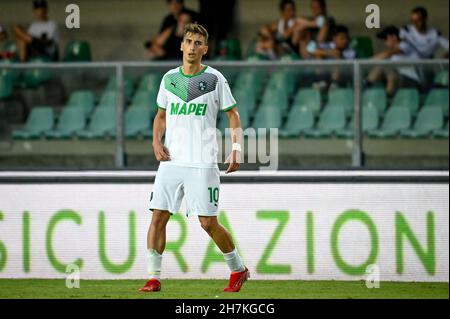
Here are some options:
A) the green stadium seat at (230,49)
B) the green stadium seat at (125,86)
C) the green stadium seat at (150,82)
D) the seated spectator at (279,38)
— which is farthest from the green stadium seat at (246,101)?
the green stadium seat at (230,49)

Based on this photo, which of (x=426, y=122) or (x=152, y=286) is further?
(x=426, y=122)

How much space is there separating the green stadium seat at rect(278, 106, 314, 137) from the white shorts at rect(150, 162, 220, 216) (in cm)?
230

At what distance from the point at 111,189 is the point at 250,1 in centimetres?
552

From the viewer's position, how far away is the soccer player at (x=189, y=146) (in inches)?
408

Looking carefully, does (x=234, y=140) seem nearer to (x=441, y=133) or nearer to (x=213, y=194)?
(x=213, y=194)

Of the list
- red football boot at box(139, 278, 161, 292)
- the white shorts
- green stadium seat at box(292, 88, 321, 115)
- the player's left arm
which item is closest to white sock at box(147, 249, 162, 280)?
red football boot at box(139, 278, 161, 292)

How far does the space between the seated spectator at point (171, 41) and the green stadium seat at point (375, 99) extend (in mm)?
2638

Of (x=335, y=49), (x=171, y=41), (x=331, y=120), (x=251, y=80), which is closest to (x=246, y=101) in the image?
(x=251, y=80)

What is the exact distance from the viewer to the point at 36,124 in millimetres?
13078

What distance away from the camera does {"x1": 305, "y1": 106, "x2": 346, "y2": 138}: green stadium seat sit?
1271cm

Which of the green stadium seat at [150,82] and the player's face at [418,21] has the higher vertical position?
the player's face at [418,21]

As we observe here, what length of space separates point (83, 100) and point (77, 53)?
2.14 meters

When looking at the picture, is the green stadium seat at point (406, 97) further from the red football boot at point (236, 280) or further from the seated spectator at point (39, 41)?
the seated spectator at point (39, 41)

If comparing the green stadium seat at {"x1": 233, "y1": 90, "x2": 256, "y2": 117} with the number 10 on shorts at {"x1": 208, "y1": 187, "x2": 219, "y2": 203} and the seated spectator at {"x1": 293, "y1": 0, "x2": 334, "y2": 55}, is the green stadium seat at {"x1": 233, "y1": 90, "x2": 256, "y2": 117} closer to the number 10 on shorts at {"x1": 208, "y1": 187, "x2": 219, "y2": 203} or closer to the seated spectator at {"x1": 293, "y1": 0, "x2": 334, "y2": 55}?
the seated spectator at {"x1": 293, "y1": 0, "x2": 334, "y2": 55}
